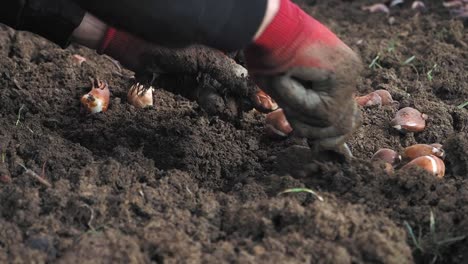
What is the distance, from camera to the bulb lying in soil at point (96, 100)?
8.59ft

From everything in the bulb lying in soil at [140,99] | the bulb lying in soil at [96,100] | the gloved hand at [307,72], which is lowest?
the bulb lying in soil at [96,100]

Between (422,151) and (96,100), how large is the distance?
1221mm

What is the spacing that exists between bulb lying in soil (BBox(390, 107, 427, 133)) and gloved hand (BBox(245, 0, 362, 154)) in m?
0.50

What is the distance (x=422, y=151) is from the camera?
236 centimetres

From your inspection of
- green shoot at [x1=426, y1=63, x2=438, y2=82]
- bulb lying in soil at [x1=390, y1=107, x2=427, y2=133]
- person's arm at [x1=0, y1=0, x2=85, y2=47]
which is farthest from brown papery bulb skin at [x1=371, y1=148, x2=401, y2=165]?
person's arm at [x1=0, y1=0, x2=85, y2=47]

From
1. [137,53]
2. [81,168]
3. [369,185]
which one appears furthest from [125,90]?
[369,185]

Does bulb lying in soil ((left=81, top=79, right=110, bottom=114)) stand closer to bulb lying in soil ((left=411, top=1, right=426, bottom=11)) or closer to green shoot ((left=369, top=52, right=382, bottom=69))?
green shoot ((left=369, top=52, right=382, bottom=69))

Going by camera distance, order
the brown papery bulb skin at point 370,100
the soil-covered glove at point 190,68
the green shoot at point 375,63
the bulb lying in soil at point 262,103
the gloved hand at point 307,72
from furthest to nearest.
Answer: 1. the green shoot at point 375,63
2. the brown papery bulb skin at point 370,100
3. the bulb lying in soil at point 262,103
4. the soil-covered glove at point 190,68
5. the gloved hand at point 307,72

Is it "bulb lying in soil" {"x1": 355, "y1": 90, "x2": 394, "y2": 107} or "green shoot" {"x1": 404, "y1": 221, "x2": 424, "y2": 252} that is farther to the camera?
"bulb lying in soil" {"x1": 355, "y1": 90, "x2": 394, "y2": 107}

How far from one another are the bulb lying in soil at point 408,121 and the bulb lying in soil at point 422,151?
171 mm

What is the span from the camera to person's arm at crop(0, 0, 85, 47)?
226cm

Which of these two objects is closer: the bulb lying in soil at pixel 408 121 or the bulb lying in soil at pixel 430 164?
the bulb lying in soil at pixel 430 164

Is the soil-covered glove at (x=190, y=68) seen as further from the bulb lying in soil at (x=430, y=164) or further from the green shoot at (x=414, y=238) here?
the green shoot at (x=414, y=238)

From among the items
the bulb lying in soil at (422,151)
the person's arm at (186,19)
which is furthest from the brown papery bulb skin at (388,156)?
the person's arm at (186,19)
